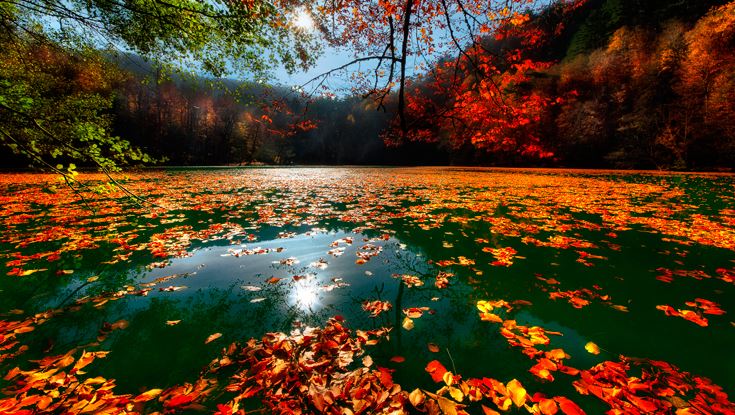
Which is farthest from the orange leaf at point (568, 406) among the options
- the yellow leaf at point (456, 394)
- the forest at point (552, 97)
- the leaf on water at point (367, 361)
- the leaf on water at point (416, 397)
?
the forest at point (552, 97)

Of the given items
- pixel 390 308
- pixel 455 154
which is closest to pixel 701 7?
pixel 455 154

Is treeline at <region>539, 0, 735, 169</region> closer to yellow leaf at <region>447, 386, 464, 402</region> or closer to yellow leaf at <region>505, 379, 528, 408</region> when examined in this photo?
yellow leaf at <region>505, 379, 528, 408</region>

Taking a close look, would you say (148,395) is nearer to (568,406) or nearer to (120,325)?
(120,325)

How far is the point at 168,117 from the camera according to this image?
51000mm

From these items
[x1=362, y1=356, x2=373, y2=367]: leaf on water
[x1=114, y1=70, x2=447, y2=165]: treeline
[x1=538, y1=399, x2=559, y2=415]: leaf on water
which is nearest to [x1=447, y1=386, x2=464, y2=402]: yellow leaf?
[x1=538, y1=399, x2=559, y2=415]: leaf on water

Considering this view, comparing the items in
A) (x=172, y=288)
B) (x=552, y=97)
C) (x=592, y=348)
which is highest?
(x=552, y=97)

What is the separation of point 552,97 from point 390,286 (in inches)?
1694

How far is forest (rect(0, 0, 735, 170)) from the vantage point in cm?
865

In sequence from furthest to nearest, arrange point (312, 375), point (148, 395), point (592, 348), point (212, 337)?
1. point (212, 337)
2. point (592, 348)
3. point (312, 375)
4. point (148, 395)

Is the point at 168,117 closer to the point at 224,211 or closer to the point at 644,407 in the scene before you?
the point at 224,211

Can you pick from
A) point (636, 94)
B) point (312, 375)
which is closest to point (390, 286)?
point (312, 375)

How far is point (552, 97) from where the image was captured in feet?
118

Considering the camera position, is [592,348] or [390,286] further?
[390,286]

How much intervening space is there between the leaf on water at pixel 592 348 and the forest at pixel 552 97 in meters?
3.65
